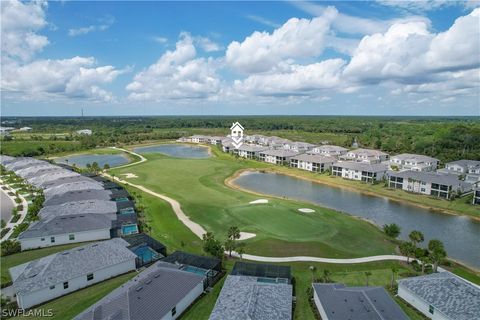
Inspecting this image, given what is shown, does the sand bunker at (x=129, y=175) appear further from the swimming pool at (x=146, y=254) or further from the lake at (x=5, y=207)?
the swimming pool at (x=146, y=254)

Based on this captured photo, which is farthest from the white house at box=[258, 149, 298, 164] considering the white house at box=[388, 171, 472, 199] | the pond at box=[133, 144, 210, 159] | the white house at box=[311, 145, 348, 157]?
the white house at box=[388, 171, 472, 199]

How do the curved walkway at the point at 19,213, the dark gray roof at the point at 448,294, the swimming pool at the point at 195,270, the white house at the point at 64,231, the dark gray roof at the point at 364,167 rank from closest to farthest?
the dark gray roof at the point at 448,294
the swimming pool at the point at 195,270
the white house at the point at 64,231
the curved walkway at the point at 19,213
the dark gray roof at the point at 364,167

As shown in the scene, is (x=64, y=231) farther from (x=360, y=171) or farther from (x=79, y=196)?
(x=360, y=171)

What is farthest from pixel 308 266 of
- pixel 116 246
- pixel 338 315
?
pixel 116 246

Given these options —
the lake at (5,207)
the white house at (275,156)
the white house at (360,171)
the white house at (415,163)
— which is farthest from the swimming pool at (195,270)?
the white house at (415,163)

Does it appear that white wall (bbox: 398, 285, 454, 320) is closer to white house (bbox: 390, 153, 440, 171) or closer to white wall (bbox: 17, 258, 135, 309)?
white wall (bbox: 17, 258, 135, 309)

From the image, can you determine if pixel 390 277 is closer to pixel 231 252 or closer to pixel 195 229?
pixel 231 252
